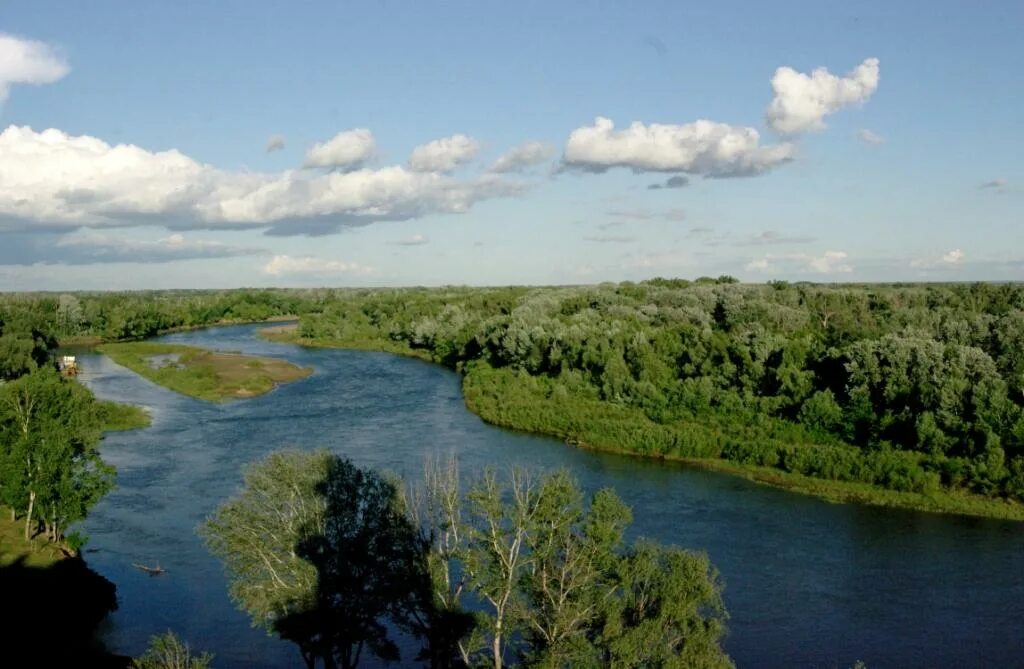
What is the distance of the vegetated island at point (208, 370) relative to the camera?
6094 centimetres

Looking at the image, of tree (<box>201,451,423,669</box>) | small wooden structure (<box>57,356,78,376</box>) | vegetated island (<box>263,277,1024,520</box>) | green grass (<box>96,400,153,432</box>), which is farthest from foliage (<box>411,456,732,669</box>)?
small wooden structure (<box>57,356,78,376</box>)

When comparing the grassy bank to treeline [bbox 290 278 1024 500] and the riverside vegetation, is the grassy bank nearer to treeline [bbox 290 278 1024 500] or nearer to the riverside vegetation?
the riverside vegetation

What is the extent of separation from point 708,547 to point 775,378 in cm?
1953

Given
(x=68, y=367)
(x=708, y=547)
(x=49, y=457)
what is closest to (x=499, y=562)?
(x=708, y=547)

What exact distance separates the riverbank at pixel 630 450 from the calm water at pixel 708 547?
1137 millimetres

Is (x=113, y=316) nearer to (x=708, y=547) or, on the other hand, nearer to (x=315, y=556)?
(x=708, y=547)

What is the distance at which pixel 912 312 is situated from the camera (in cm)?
6222

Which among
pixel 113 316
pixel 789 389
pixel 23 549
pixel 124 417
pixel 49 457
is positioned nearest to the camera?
pixel 49 457

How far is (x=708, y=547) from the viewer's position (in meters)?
28.7

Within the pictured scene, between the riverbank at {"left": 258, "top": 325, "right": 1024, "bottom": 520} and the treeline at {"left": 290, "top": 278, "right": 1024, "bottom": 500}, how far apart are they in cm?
17

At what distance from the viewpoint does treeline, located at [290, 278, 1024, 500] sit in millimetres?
36594

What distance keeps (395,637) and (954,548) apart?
63.8 feet

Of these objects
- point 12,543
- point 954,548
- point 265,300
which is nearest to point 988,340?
point 954,548

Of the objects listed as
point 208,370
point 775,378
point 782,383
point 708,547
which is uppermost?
point 775,378
